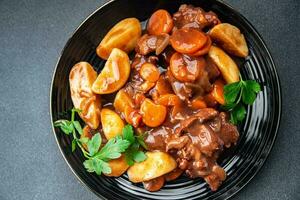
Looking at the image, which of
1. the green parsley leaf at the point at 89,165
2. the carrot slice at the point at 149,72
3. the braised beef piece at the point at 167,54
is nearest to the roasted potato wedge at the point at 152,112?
the carrot slice at the point at 149,72

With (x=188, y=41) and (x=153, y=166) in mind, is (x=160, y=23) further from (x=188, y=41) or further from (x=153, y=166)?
(x=153, y=166)

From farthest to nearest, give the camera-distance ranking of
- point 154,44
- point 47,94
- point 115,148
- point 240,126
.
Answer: point 47,94
point 240,126
point 154,44
point 115,148

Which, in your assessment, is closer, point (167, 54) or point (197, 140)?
point (197, 140)

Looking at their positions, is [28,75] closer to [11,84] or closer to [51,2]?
[11,84]

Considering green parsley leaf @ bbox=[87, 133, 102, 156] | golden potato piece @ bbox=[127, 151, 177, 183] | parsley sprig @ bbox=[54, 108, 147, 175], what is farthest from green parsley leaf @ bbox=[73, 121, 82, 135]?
golden potato piece @ bbox=[127, 151, 177, 183]

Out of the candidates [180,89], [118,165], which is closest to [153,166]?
[118,165]

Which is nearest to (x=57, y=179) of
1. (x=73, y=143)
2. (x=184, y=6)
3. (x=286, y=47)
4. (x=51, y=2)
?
(x=73, y=143)
